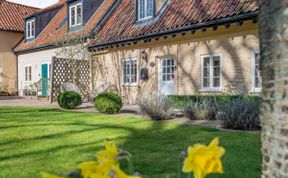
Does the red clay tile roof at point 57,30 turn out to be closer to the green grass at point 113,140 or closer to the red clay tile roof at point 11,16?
the red clay tile roof at point 11,16

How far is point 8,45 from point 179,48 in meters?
16.4

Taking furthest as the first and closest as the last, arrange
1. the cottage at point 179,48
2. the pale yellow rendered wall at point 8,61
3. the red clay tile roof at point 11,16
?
the red clay tile roof at point 11,16 → the pale yellow rendered wall at point 8,61 → the cottage at point 179,48

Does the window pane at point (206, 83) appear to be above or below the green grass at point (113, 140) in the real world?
above

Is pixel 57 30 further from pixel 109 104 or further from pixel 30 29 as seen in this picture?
pixel 109 104

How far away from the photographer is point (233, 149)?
17.4 feet

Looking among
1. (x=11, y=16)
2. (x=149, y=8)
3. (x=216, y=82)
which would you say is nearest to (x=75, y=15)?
(x=149, y=8)

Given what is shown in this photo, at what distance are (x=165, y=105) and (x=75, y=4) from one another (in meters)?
12.7

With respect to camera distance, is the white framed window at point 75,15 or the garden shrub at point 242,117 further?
the white framed window at point 75,15

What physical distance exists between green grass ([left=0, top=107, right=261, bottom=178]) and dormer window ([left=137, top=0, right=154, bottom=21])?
8141mm

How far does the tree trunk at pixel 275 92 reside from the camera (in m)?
1.58

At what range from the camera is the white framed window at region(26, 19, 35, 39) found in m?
24.8

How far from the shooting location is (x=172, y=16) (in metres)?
14.6

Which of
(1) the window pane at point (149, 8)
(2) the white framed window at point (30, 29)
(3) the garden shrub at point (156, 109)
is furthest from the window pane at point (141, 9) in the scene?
(2) the white framed window at point (30, 29)

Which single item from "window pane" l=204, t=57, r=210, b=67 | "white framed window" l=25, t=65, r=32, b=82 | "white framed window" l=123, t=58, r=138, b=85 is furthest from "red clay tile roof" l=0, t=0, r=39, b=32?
"window pane" l=204, t=57, r=210, b=67
